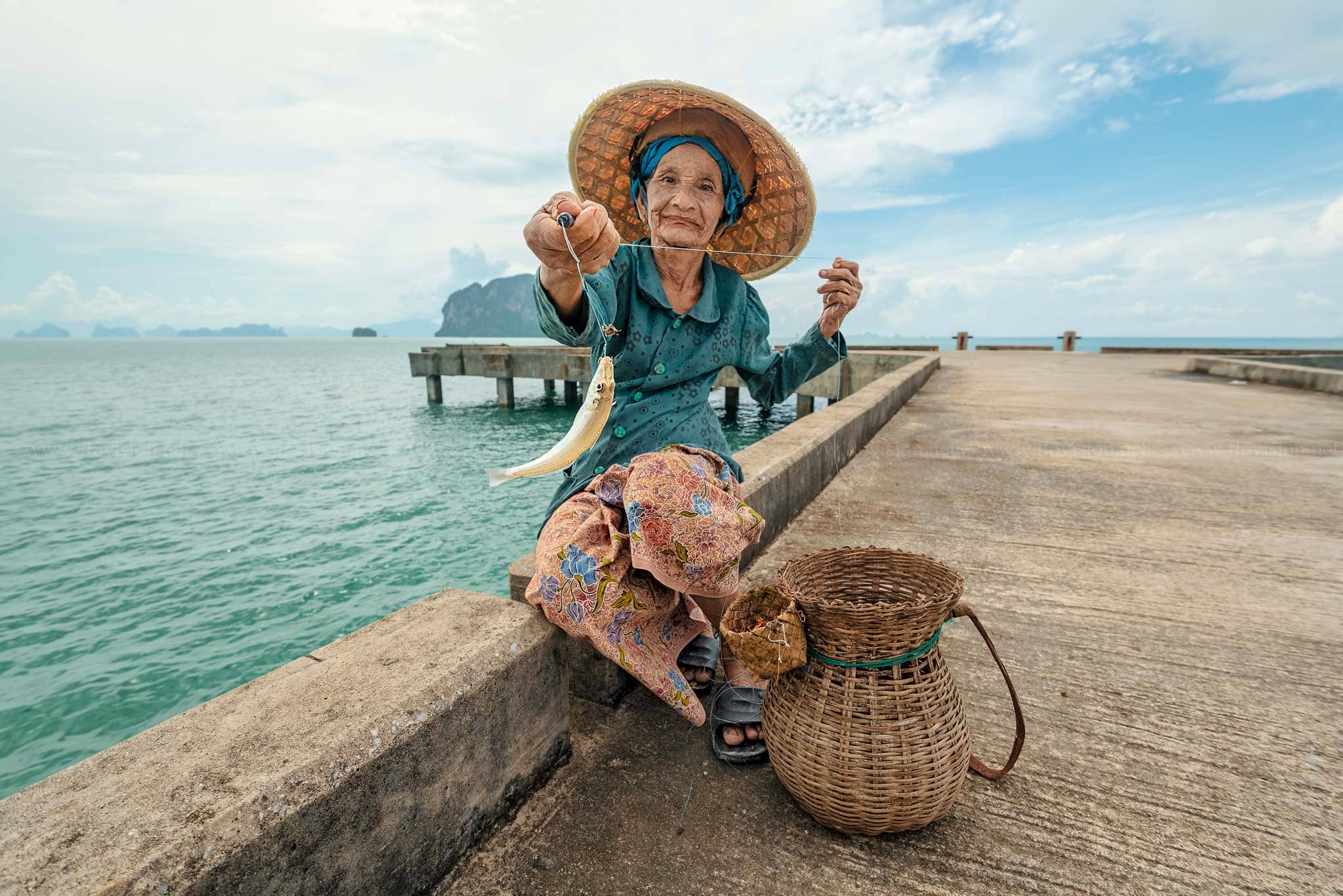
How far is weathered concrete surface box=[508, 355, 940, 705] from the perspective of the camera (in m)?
2.01

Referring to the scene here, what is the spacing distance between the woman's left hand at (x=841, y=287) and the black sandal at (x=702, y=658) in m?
1.31

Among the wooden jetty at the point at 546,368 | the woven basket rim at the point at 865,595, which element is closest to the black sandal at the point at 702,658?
the woven basket rim at the point at 865,595

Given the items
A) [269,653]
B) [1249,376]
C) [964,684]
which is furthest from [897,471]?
[1249,376]

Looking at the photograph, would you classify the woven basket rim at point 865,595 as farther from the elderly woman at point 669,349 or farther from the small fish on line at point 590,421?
the small fish on line at point 590,421

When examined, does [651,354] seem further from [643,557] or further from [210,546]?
[210,546]

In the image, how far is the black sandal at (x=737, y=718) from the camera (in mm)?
1783

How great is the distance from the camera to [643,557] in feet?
5.36

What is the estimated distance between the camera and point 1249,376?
1239cm

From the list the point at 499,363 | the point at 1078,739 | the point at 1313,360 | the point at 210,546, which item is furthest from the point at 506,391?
the point at 1313,360

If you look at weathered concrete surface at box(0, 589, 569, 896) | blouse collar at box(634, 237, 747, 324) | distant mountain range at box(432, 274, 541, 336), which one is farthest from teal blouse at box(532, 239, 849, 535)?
distant mountain range at box(432, 274, 541, 336)

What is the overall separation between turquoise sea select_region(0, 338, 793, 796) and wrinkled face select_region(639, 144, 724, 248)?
236 inches

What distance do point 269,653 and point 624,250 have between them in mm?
6120

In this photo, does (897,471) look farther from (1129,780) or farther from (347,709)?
(347,709)

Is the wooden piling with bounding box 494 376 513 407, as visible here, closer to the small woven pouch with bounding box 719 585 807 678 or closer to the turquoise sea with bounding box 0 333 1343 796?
the turquoise sea with bounding box 0 333 1343 796
